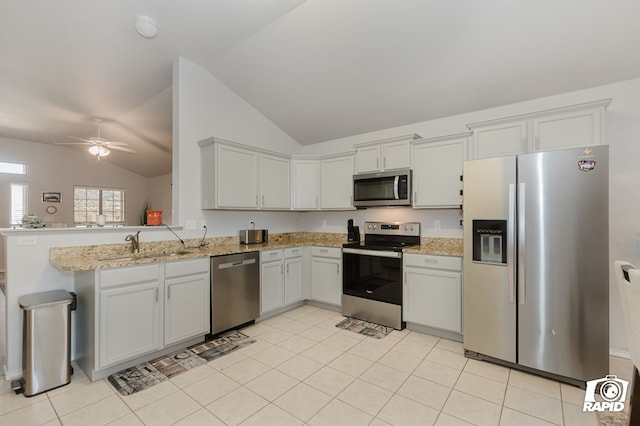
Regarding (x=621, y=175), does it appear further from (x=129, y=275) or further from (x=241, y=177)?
(x=129, y=275)

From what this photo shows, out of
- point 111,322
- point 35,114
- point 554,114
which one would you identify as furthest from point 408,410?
point 35,114

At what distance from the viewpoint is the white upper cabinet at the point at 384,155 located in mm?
3568

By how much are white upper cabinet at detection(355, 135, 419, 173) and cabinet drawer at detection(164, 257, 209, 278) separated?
2.24 m

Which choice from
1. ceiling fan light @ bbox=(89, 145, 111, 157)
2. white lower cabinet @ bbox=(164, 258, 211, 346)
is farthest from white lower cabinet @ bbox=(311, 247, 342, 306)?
ceiling fan light @ bbox=(89, 145, 111, 157)

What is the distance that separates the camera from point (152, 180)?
8.99m

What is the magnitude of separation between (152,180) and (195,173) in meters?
6.58

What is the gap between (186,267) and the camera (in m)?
2.79

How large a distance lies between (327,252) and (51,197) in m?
7.33

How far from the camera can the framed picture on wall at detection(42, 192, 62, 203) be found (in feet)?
22.8

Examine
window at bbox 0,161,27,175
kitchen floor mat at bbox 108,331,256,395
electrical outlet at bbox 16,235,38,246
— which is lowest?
kitchen floor mat at bbox 108,331,256,395

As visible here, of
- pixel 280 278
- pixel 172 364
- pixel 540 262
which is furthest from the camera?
pixel 280 278

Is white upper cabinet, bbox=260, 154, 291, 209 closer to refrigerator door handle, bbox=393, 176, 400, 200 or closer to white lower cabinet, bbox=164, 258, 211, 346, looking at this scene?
white lower cabinet, bbox=164, 258, 211, 346

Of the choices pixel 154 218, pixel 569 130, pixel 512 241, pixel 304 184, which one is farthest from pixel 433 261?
pixel 154 218

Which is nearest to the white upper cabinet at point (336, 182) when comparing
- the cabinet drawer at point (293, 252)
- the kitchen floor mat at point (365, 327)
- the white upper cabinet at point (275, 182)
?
the white upper cabinet at point (275, 182)
